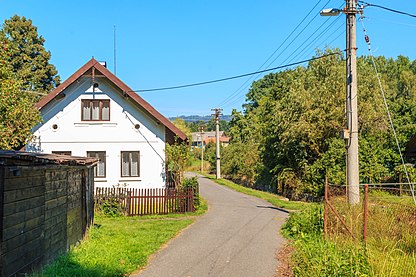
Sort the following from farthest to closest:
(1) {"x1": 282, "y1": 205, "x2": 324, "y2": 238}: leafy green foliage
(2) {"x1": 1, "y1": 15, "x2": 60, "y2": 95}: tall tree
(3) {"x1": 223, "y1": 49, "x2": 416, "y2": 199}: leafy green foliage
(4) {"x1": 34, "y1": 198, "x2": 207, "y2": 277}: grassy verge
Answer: (2) {"x1": 1, "y1": 15, "x2": 60, "y2": 95}: tall tree < (3) {"x1": 223, "y1": 49, "x2": 416, "y2": 199}: leafy green foliage < (1) {"x1": 282, "y1": 205, "x2": 324, "y2": 238}: leafy green foliage < (4) {"x1": 34, "y1": 198, "x2": 207, "y2": 277}: grassy verge

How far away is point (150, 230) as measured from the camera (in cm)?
1460

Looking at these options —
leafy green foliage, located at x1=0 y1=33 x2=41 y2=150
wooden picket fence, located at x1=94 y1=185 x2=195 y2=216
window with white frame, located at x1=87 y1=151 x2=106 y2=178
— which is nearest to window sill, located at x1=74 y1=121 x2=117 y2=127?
window with white frame, located at x1=87 y1=151 x2=106 y2=178

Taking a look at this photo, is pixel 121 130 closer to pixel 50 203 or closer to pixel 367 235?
pixel 50 203

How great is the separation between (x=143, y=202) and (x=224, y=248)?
829cm

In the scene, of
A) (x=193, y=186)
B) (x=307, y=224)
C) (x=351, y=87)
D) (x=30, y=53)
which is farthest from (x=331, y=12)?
(x=30, y=53)

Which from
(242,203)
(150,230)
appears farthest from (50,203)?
(242,203)

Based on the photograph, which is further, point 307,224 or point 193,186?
point 193,186

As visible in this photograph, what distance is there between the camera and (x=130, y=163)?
2258cm

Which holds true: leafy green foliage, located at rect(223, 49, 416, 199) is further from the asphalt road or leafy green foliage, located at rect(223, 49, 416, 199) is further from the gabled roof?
the gabled roof

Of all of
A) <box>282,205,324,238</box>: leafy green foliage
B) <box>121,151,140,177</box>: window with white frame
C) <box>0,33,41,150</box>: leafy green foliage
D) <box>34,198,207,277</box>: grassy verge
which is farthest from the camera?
<box>121,151,140,177</box>: window with white frame

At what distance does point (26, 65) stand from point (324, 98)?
29.3 m

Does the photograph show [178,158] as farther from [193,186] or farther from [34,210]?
[34,210]

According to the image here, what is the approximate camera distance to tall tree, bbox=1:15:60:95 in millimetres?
40812

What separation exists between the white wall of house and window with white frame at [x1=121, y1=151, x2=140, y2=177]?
0.18 m
